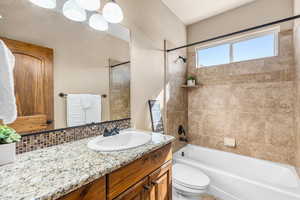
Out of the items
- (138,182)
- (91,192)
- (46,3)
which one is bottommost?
(138,182)

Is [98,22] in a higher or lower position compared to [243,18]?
lower

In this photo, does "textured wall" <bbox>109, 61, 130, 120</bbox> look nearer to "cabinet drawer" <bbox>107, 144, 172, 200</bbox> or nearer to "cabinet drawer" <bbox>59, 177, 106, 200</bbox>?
"cabinet drawer" <bbox>107, 144, 172, 200</bbox>

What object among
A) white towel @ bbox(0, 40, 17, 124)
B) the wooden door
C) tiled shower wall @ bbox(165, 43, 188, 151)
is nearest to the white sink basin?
the wooden door

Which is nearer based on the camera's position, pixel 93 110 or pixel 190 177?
pixel 93 110

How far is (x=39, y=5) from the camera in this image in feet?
3.13

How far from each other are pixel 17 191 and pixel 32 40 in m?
0.89

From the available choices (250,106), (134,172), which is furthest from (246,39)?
(134,172)

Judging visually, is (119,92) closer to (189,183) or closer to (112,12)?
(112,12)

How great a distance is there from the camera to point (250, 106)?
2119 millimetres

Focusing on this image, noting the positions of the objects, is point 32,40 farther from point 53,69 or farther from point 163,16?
point 163,16

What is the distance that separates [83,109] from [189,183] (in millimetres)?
Result: 1328

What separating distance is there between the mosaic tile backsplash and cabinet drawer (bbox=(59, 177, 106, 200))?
21.9 inches

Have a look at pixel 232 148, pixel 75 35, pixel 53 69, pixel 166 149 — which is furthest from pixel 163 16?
pixel 232 148

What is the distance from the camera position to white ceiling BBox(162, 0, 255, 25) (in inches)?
82.7
